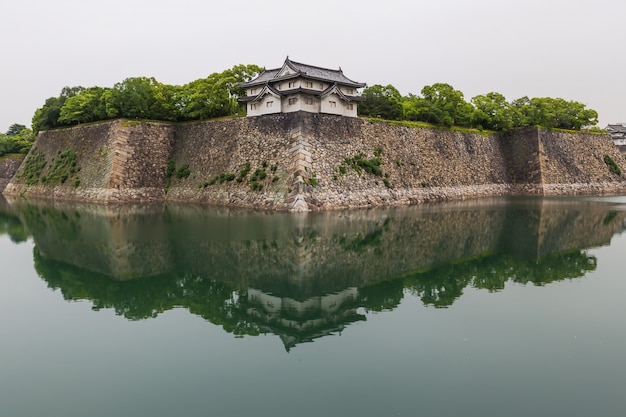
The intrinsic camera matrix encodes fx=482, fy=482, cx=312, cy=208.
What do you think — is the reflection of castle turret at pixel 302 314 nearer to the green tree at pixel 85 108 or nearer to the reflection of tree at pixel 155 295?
the reflection of tree at pixel 155 295

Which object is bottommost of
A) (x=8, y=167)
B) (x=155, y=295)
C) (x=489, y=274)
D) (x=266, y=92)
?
(x=8, y=167)

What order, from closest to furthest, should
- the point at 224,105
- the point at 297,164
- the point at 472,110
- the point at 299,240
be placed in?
the point at 299,240 < the point at 297,164 < the point at 224,105 < the point at 472,110

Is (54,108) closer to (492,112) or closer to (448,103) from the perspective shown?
(448,103)

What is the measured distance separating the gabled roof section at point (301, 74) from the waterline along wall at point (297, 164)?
2.94 m

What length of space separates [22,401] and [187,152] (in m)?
33.8

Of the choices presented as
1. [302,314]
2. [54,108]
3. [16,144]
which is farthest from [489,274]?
[16,144]

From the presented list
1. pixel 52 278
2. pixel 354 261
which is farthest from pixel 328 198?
pixel 52 278

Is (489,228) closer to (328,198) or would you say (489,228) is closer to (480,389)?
(328,198)

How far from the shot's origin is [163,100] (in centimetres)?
4250

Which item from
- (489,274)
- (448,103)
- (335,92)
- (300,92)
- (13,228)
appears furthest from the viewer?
(448,103)

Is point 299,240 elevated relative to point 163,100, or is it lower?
lower

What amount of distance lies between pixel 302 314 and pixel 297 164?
67.2 feet

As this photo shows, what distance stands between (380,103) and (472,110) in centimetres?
1267

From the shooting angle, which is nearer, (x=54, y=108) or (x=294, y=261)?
(x=294, y=261)
